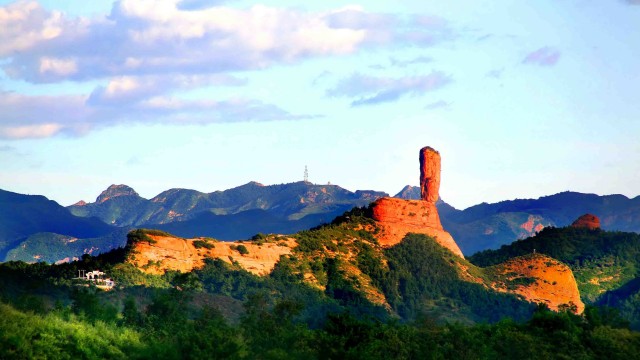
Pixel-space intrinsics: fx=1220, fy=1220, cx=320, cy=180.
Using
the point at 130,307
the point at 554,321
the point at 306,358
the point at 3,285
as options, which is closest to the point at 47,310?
the point at 130,307

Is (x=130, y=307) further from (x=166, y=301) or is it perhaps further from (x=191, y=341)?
(x=191, y=341)

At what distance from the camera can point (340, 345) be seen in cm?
13300

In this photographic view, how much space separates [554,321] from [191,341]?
59496 mm

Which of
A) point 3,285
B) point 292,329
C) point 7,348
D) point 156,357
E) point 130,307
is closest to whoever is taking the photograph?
point 7,348

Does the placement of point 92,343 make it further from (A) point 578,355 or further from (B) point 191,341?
(A) point 578,355

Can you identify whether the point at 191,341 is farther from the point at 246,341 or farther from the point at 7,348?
the point at 7,348

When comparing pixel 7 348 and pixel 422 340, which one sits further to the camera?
pixel 422 340

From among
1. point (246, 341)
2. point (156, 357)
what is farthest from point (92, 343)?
point (246, 341)

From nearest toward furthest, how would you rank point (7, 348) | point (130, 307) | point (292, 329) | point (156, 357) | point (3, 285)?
point (7, 348)
point (156, 357)
point (292, 329)
point (130, 307)
point (3, 285)

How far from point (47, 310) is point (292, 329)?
33.0m

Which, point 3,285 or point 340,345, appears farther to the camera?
point 3,285

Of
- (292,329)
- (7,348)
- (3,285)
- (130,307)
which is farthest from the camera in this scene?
(3,285)

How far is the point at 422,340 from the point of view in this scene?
14962 centimetres

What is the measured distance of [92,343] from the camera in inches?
5468
